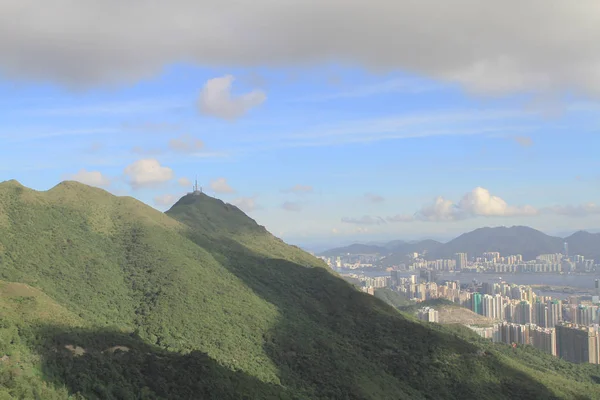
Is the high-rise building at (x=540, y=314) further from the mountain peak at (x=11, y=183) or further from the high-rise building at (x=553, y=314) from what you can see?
the mountain peak at (x=11, y=183)

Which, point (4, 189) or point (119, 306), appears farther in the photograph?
point (4, 189)

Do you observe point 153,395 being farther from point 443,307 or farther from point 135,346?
point 443,307

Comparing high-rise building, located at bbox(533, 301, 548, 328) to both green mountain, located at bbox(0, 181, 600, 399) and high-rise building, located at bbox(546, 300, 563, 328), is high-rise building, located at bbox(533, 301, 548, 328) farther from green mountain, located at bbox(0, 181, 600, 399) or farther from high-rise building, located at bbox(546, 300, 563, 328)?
green mountain, located at bbox(0, 181, 600, 399)

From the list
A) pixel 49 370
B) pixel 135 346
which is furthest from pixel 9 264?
pixel 49 370

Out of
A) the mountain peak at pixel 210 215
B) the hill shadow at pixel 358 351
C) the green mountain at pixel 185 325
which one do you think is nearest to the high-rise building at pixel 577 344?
the green mountain at pixel 185 325

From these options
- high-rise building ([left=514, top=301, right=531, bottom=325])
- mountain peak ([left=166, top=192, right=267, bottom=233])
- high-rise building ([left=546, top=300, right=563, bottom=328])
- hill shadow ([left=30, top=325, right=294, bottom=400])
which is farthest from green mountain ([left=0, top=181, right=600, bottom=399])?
high-rise building ([left=514, top=301, right=531, bottom=325])

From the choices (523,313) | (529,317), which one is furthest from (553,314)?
(523,313)

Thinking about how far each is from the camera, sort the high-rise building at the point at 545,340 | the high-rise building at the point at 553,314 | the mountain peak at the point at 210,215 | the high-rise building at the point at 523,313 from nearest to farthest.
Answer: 1. the mountain peak at the point at 210,215
2. the high-rise building at the point at 545,340
3. the high-rise building at the point at 553,314
4. the high-rise building at the point at 523,313
